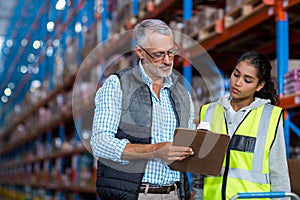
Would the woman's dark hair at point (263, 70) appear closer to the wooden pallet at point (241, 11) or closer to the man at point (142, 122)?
the man at point (142, 122)

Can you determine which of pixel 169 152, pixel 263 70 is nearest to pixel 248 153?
pixel 263 70

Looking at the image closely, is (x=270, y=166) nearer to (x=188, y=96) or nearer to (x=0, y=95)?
(x=188, y=96)

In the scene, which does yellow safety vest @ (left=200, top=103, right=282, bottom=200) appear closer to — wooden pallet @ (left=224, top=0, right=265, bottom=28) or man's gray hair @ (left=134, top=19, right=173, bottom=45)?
man's gray hair @ (left=134, top=19, right=173, bottom=45)

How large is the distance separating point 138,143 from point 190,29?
361 cm

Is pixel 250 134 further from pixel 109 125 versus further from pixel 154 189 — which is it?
pixel 109 125

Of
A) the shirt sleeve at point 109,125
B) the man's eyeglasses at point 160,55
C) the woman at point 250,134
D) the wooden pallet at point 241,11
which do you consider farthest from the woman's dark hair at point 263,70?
the wooden pallet at point 241,11

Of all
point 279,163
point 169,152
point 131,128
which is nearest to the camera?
point 169,152

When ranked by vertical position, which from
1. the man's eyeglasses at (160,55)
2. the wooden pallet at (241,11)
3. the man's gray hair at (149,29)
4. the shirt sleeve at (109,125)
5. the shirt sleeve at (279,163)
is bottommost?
the shirt sleeve at (279,163)

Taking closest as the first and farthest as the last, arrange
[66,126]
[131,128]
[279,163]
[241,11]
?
[131,128], [279,163], [241,11], [66,126]

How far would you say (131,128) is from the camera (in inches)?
87.8

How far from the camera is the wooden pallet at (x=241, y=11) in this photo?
450 cm

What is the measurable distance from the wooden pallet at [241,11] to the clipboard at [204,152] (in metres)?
2.26

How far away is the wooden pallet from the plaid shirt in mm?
2231

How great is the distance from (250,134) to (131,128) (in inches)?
27.0
